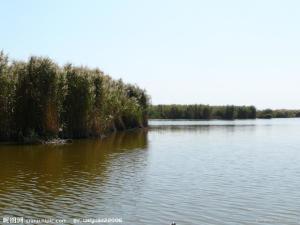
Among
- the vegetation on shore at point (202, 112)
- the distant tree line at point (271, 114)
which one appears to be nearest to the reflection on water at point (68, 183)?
the vegetation on shore at point (202, 112)

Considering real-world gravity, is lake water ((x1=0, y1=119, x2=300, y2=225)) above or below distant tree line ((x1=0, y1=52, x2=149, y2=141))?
below

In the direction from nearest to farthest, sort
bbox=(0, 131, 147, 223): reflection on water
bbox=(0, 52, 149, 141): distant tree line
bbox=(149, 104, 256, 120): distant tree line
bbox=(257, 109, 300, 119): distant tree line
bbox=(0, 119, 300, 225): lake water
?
bbox=(0, 119, 300, 225): lake water → bbox=(0, 131, 147, 223): reflection on water → bbox=(0, 52, 149, 141): distant tree line → bbox=(149, 104, 256, 120): distant tree line → bbox=(257, 109, 300, 119): distant tree line

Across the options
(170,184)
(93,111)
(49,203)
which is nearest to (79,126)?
(93,111)

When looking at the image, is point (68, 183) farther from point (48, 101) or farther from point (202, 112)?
point (202, 112)

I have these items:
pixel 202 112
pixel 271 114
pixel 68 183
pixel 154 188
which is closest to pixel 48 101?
pixel 68 183

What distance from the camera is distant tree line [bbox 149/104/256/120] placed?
16238 cm

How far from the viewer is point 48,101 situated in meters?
46.6

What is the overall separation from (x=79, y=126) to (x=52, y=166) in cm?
2550

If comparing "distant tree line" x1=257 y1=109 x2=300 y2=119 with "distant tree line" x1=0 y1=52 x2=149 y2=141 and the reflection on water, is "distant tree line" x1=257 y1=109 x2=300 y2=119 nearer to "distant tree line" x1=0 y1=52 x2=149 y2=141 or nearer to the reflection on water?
"distant tree line" x1=0 y1=52 x2=149 y2=141

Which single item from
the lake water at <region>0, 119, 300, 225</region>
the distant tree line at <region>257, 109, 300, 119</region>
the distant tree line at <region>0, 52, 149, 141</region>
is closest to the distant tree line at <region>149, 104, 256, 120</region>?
the distant tree line at <region>257, 109, 300, 119</region>

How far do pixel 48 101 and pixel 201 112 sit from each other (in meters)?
120

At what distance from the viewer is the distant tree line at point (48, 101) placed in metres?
45.2

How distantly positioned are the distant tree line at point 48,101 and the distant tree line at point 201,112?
104474 mm

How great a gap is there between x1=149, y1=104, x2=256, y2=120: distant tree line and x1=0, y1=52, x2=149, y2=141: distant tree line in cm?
10447
